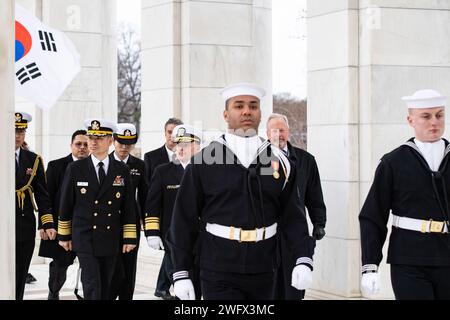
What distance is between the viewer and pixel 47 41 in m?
8.30

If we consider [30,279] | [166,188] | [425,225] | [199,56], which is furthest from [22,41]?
[30,279]

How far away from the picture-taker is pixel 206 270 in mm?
6559

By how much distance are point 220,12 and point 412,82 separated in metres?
3.76

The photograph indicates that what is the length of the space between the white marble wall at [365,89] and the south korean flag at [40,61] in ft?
11.0

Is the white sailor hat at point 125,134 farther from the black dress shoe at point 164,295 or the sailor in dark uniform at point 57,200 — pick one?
the black dress shoe at point 164,295

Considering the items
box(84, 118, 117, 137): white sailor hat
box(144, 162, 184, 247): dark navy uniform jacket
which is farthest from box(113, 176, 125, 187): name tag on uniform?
box(144, 162, 184, 247): dark navy uniform jacket

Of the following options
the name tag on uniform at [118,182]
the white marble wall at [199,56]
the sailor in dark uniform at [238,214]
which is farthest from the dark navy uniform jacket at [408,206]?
the white marble wall at [199,56]

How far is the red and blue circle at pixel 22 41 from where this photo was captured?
26.5 feet

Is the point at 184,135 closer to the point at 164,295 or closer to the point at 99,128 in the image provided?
the point at 99,128

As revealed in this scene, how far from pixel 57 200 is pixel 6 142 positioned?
262 inches

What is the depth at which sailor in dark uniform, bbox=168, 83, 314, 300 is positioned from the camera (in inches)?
255
